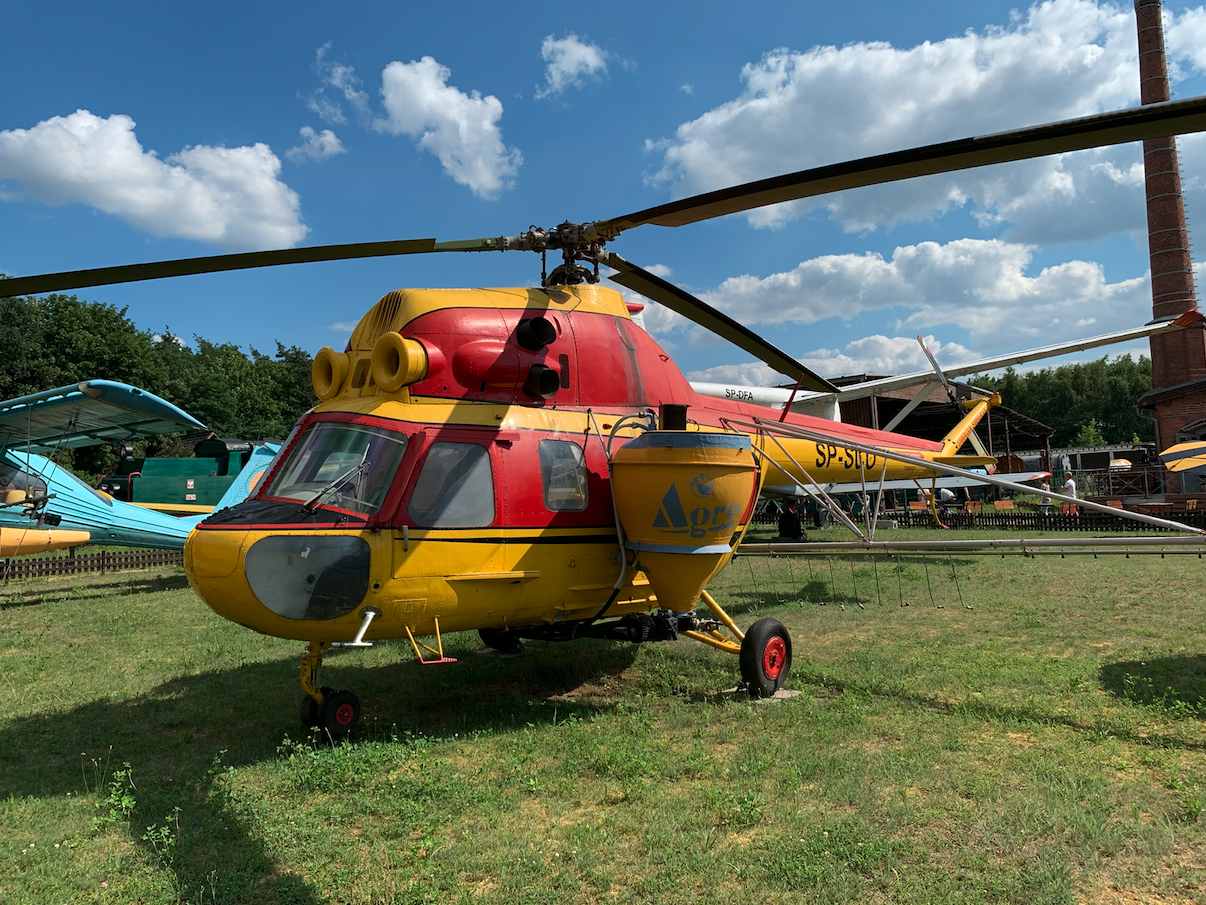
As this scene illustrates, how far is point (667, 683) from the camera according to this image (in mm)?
Result: 7734

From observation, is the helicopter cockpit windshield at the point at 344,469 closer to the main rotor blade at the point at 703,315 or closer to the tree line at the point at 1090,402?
the main rotor blade at the point at 703,315

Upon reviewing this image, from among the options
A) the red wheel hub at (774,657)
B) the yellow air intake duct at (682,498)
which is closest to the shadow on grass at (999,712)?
the red wheel hub at (774,657)

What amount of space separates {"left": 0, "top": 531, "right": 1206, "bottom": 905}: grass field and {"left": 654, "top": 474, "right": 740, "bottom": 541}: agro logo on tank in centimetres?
170

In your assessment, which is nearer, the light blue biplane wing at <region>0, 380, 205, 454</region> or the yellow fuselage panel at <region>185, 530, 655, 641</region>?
the yellow fuselage panel at <region>185, 530, 655, 641</region>

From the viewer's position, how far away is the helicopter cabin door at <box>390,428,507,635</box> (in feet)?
19.0

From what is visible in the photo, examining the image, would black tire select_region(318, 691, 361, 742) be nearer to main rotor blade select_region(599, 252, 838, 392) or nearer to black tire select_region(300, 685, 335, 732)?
black tire select_region(300, 685, 335, 732)

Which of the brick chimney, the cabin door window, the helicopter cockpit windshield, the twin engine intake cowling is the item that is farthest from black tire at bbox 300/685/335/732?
the brick chimney

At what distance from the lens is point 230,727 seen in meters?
6.62

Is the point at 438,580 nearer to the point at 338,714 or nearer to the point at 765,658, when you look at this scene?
the point at 338,714

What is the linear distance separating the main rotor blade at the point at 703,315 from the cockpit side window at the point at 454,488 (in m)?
2.44

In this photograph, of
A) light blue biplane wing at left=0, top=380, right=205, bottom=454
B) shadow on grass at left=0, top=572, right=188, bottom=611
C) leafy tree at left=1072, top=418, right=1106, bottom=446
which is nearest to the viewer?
light blue biplane wing at left=0, top=380, right=205, bottom=454

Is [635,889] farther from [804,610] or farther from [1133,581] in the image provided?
[1133,581]

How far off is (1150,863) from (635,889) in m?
2.74

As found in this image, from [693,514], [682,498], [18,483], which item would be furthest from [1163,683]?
[18,483]
